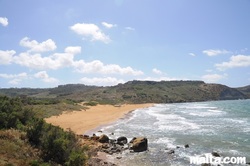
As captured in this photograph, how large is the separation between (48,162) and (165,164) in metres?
9.78

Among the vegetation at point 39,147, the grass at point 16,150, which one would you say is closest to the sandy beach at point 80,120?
the vegetation at point 39,147

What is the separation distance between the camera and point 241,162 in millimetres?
23609

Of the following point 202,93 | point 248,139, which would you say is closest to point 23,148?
point 248,139

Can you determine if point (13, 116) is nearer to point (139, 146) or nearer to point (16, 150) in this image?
point (16, 150)

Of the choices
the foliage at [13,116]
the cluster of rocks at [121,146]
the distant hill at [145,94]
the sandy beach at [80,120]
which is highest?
the distant hill at [145,94]

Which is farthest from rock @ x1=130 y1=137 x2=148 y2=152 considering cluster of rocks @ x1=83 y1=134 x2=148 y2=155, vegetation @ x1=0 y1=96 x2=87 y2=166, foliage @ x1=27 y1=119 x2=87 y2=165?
foliage @ x1=27 y1=119 x2=87 y2=165

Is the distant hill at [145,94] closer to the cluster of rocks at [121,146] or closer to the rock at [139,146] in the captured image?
the cluster of rocks at [121,146]

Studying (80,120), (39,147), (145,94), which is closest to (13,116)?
(39,147)

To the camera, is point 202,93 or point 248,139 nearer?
point 248,139

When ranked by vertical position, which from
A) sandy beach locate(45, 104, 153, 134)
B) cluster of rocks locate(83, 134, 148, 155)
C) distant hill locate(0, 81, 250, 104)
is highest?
distant hill locate(0, 81, 250, 104)

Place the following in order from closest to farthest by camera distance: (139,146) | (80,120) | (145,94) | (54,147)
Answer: (54,147) < (139,146) < (80,120) < (145,94)

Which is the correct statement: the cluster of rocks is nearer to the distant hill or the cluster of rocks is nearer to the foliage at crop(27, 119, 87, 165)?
the foliage at crop(27, 119, 87, 165)

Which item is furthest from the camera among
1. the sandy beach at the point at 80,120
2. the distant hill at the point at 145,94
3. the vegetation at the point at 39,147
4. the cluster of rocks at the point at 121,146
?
the distant hill at the point at 145,94

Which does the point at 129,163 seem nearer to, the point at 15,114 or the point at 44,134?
the point at 44,134
